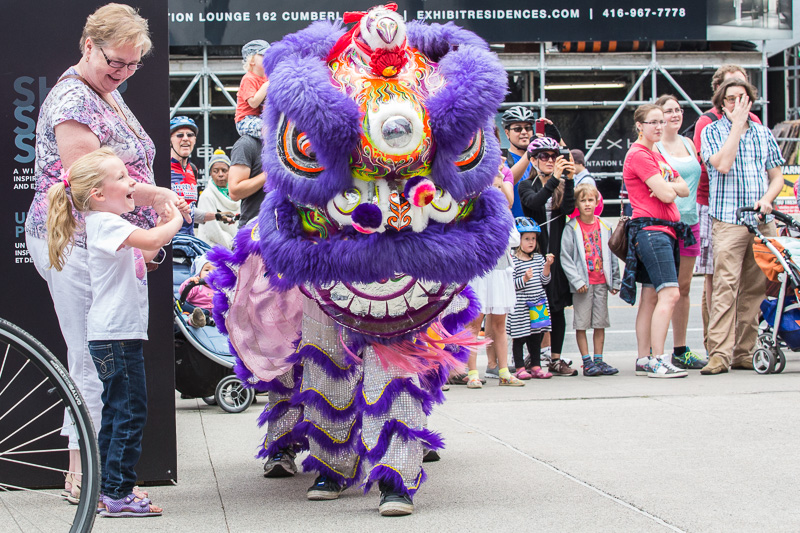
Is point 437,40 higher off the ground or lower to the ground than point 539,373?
higher

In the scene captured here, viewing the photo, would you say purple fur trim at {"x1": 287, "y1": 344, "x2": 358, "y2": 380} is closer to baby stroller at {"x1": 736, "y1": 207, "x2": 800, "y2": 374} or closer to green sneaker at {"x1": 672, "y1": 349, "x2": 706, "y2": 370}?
baby stroller at {"x1": 736, "y1": 207, "x2": 800, "y2": 374}

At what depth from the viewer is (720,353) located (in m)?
7.69

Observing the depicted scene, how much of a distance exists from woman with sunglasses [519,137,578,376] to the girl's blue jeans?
445cm

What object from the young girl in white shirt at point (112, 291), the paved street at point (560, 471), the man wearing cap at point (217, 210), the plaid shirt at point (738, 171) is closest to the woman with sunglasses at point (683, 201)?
the plaid shirt at point (738, 171)

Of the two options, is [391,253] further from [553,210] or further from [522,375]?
[553,210]

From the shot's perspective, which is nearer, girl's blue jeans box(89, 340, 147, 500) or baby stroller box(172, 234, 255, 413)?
girl's blue jeans box(89, 340, 147, 500)

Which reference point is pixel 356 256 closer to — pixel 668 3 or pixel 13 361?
pixel 13 361

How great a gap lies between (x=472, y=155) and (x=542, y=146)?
3.92 meters

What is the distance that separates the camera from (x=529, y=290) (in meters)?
7.72

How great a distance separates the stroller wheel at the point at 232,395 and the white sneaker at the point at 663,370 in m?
3.02

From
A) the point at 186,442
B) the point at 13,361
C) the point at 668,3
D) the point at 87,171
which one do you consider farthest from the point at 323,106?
the point at 668,3

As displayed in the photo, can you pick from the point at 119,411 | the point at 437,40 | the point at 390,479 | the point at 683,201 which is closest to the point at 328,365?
the point at 390,479

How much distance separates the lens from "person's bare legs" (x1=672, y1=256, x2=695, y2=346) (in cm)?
797

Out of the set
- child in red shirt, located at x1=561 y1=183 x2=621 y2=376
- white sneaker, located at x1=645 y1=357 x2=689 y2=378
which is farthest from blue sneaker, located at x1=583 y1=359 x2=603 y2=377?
white sneaker, located at x1=645 y1=357 x2=689 y2=378
